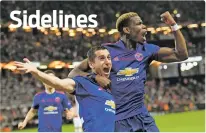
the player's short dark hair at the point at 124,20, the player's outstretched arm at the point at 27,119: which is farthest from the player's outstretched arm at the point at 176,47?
the player's outstretched arm at the point at 27,119

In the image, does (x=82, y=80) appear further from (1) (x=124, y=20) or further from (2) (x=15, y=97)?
(2) (x=15, y=97)

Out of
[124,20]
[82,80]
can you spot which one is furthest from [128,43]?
[82,80]

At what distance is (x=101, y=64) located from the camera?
17.2 ft

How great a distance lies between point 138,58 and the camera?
6344 mm

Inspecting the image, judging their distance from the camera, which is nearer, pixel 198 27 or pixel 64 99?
pixel 64 99

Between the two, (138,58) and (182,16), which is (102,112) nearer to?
(138,58)

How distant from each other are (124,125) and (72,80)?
50.5 inches

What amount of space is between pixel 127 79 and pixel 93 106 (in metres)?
1.23

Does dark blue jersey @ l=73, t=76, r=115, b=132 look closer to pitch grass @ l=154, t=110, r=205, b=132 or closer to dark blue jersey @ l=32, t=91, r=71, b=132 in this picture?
dark blue jersey @ l=32, t=91, r=71, b=132

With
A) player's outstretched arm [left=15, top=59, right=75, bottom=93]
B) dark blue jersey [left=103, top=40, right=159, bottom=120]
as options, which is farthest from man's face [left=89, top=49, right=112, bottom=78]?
dark blue jersey [left=103, top=40, right=159, bottom=120]

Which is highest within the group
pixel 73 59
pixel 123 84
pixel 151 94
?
pixel 123 84

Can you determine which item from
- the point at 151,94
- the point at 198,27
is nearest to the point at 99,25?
the point at 151,94

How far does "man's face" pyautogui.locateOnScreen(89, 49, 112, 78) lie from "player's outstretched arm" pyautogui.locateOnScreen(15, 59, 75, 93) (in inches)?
12.5

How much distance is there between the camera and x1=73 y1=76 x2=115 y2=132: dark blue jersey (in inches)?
199
